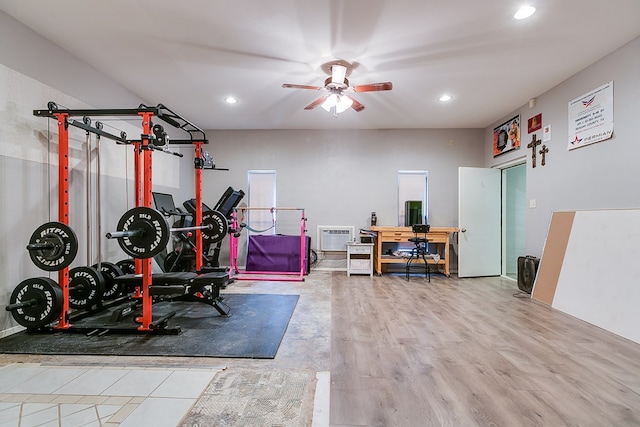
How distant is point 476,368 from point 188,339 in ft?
7.99

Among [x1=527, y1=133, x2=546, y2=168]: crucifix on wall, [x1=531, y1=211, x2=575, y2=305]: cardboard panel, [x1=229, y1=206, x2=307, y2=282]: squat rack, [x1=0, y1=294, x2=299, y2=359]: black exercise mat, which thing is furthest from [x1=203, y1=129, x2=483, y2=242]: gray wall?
[x1=0, y1=294, x2=299, y2=359]: black exercise mat

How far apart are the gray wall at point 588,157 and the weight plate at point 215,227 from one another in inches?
179

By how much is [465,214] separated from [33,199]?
244 inches

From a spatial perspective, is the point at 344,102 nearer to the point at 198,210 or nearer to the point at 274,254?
the point at 198,210

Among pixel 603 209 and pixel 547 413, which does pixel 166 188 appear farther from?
pixel 603 209

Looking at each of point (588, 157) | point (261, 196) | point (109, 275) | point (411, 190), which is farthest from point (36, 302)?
point (588, 157)

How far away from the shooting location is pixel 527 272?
4.05 meters

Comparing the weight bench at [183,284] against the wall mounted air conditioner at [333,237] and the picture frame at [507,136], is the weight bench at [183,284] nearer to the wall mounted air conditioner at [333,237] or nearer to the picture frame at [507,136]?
the wall mounted air conditioner at [333,237]

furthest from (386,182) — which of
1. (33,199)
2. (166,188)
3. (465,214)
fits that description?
(33,199)

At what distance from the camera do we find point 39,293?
8.00 ft

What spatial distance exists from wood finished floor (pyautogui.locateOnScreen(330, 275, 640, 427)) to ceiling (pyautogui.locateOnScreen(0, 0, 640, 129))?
9.68 feet

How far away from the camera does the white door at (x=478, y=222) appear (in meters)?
5.14

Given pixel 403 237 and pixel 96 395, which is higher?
pixel 403 237

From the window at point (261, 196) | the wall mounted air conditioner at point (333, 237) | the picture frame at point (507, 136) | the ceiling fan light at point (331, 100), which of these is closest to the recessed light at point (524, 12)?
the ceiling fan light at point (331, 100)
